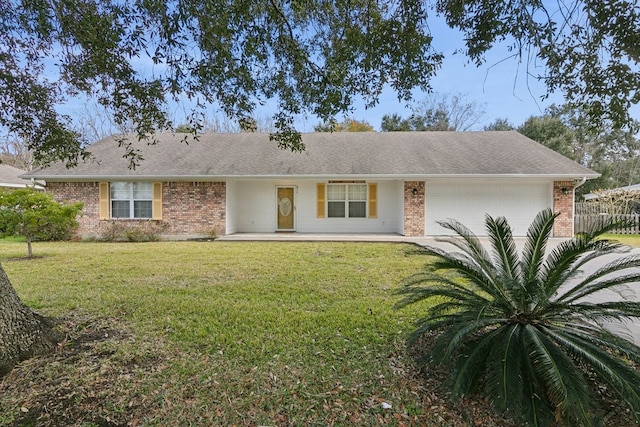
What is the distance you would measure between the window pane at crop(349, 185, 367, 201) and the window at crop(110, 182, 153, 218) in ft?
26.7

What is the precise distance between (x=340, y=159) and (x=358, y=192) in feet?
5.23

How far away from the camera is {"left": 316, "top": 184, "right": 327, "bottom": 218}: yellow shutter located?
14250 mm

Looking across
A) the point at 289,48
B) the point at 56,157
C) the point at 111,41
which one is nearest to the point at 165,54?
the point at 111,41

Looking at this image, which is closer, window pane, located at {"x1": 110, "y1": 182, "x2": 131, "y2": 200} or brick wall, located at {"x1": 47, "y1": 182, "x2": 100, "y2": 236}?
brick wall, located at {"x1": 47, "y1": 182, "x2": 100, "y2": 236}

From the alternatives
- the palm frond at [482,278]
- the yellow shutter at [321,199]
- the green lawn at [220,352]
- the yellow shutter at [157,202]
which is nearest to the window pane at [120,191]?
the yellow shutter at [157,202]

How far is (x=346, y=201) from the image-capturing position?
14359mm

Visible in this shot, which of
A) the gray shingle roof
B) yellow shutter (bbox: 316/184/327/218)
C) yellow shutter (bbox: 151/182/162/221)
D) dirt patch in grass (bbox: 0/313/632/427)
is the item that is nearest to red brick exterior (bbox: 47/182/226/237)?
yellow shutter (bbox: 151/182/162/221)

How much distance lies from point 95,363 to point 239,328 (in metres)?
1.50

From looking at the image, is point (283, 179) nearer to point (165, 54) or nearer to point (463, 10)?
point (165, 54)

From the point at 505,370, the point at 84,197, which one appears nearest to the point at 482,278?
the point at 505,370

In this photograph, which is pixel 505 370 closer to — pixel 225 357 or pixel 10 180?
pixel 225 357

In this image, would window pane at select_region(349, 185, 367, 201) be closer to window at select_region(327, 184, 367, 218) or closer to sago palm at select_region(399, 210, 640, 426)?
window at select_region(327, 184, 367, 218)

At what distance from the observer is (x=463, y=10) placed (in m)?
4.23

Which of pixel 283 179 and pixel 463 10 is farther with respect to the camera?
pixel 283 179
